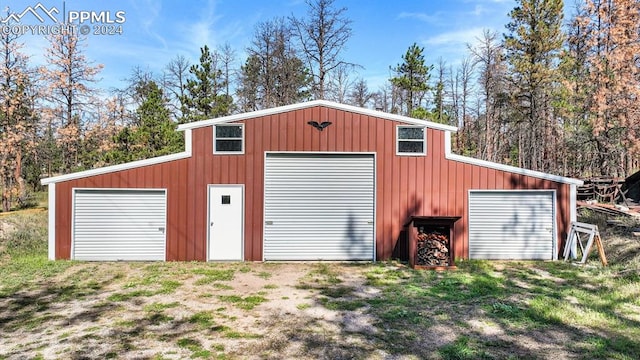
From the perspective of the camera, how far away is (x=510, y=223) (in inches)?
351

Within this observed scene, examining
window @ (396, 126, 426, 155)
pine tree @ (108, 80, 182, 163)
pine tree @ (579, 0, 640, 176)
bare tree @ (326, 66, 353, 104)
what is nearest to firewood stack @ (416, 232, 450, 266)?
window @ (396, 126, 426, 155)

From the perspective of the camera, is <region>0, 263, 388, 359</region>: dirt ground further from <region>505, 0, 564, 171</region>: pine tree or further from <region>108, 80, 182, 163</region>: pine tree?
<region>505, 0, 564, 171</region>: pine tree

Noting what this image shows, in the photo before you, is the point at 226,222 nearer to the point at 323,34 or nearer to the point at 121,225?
the point at 121,225

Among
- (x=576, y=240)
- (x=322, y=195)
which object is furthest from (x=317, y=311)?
(x=576, y=240)

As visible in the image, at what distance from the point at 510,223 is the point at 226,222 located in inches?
282

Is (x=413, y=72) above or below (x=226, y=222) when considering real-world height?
above

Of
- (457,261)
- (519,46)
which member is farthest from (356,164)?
(519,46)

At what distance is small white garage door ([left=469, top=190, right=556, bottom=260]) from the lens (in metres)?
8.88

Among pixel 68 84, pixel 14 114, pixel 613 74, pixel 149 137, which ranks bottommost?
pixel 149 137

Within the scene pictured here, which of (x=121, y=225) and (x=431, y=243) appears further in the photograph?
(x=121, y=225)

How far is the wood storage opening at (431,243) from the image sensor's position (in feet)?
26.2

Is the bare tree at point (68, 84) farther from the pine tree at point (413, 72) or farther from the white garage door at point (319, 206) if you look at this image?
the pine tree at point (413, 72)

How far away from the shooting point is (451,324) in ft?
15.0

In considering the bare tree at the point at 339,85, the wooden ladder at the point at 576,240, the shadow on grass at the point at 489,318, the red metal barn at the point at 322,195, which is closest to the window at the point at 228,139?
the red metal barn at the point at 322,195
